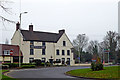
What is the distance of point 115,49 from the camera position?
7500cm

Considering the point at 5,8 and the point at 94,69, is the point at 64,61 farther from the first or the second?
the point at 5,8

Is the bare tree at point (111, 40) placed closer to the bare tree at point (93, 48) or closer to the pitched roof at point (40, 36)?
the pitched roof at point (40, 36)

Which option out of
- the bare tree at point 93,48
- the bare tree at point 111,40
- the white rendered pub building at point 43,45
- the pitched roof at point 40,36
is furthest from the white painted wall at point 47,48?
the bare tree at point 93,48

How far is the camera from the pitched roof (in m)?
58.8

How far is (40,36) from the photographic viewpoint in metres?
62.3

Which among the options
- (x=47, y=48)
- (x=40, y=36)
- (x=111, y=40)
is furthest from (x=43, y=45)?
(x=111, y=40)

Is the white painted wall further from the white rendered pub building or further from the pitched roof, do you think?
the pitched roof

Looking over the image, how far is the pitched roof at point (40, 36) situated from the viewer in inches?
2315

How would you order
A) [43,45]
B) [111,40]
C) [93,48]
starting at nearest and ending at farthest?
[43,45], [111,40], [93,48]

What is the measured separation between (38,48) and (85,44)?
107 feet

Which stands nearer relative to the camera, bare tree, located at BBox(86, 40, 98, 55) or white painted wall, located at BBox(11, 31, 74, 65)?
white painted wall, located at BBox(11, 31, 74, 65)

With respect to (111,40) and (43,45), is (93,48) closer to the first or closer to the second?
(111,40)

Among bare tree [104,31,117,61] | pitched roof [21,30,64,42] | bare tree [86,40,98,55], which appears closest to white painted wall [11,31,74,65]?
pitched roof [21,30,64,42]

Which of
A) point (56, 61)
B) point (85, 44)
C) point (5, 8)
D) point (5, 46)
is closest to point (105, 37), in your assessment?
point (85, 44)
